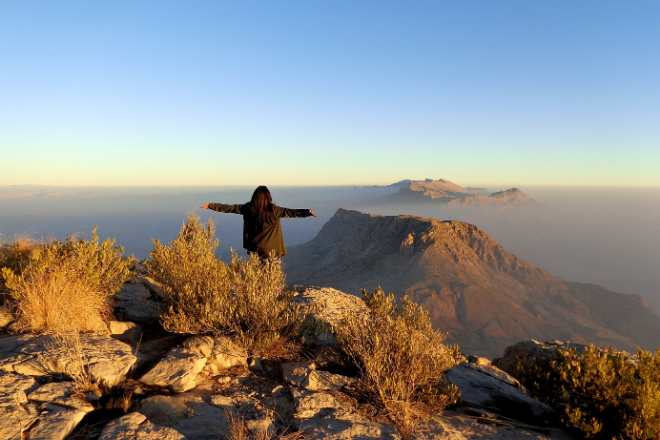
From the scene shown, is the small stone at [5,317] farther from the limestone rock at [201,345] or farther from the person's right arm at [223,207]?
the person's right arm at [223,207]

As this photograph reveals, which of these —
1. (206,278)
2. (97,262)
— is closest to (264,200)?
(206,278)

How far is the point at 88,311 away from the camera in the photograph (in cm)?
415

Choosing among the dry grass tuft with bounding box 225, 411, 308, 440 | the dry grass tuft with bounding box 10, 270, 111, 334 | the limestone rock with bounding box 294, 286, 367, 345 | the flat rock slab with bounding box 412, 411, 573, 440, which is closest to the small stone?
the dry grass tuft with bounding box 10, 270, 111, 334

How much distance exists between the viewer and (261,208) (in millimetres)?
5445

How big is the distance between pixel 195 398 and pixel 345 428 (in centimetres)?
153

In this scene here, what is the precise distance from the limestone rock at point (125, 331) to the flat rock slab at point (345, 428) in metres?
2.88

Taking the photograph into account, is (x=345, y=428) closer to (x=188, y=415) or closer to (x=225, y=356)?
(x=188, y=415)

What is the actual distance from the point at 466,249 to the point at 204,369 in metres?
57.1

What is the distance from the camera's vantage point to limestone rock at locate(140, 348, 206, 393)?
128 inches

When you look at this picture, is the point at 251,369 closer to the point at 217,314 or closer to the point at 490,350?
the point at 217,314

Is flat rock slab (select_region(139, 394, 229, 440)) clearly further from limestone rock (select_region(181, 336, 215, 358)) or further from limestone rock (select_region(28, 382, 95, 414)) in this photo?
limestone rock (select_region(181, 336, 215, 358))

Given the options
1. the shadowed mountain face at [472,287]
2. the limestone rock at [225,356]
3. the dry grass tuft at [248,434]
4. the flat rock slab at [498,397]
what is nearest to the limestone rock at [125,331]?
the limestone rock at [225,356]

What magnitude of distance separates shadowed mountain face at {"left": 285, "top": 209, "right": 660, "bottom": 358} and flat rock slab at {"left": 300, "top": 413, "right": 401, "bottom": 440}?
34523mm

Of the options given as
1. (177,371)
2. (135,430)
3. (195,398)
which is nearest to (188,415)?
(195,398)
